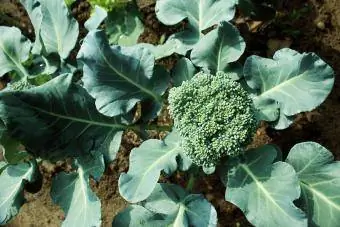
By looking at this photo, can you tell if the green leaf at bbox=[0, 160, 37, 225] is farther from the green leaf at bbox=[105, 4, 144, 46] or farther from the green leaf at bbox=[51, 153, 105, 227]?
the green leaf at bbox=[105, 4, 144, 46]

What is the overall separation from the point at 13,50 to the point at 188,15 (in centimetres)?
84

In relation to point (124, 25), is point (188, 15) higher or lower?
higher

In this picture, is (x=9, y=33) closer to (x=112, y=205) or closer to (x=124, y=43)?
(x=124, y=43)

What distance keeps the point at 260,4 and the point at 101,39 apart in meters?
1.05

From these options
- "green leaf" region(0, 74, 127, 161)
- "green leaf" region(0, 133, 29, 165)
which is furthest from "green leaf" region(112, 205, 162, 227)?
"green leaf" region(0, 133, 29, 165)

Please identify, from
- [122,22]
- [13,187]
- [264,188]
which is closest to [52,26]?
[122,22]

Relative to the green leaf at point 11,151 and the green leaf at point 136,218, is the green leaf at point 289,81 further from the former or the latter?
the green leaf at point 11,151

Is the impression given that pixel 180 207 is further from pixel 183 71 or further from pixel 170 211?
pixel 183 71

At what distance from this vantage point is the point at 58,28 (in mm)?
2297

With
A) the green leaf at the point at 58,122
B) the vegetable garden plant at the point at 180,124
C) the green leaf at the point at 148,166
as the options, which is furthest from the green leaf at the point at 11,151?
the green leaf at the point at 148,166

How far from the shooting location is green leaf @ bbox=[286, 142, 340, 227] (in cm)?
202

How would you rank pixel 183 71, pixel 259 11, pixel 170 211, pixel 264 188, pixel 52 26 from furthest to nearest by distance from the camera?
pixel 259 11 < pixel 52 26 < pixel 183 71 < pixel 170 211 < pixel 264 188

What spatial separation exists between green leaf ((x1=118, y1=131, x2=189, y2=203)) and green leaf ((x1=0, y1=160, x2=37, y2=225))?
0.47 m

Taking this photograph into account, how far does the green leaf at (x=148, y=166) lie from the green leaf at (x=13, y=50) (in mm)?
711
